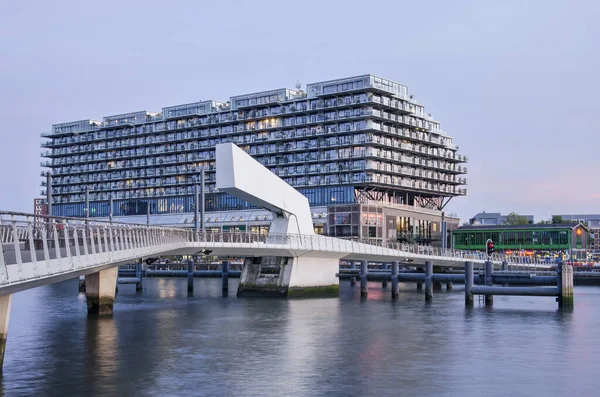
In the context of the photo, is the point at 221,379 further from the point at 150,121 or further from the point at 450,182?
the point at 150,121

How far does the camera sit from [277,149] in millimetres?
137250

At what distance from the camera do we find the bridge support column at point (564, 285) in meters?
53.6

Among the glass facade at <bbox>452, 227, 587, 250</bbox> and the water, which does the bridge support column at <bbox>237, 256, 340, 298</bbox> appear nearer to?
the water

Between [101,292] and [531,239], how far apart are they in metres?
101

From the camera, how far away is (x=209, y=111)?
484 feet

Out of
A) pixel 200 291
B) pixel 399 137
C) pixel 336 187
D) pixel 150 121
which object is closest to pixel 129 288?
pixel 200 291

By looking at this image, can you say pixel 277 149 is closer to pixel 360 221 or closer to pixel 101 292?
pixel 360 221

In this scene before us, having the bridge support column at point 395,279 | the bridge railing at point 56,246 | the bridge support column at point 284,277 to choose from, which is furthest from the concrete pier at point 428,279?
the bridge railing at point 56,246

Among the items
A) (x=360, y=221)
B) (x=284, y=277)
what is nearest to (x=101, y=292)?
(x=284, y=277)

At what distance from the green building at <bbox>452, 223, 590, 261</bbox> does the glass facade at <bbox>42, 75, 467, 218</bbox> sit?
904 centimetres

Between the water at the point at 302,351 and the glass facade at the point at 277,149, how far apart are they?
6958cm

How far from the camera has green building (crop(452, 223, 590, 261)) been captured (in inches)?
5300

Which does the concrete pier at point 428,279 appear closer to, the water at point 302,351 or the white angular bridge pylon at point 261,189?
the water at point 302,351

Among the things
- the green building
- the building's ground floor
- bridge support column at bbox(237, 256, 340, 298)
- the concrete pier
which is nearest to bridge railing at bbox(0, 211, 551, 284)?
bridge support column at bbox(237, 256, 340, 298)
